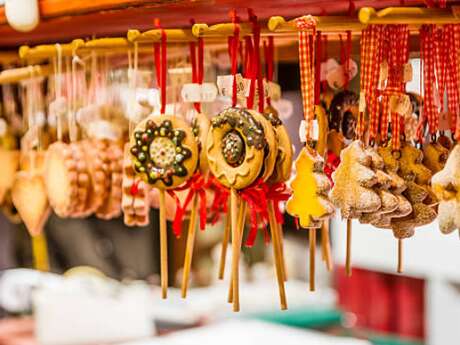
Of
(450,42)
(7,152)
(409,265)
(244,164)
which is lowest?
(409,265)

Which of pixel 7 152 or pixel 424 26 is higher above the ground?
pixel 424 26

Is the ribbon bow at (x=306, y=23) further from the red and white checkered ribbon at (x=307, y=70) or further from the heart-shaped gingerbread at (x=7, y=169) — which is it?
the heart-shaped gingerbread at (x=7, y=169)

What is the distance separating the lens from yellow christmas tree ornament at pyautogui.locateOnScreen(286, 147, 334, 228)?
42.0 inches

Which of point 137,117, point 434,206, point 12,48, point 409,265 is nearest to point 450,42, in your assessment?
point 434,206

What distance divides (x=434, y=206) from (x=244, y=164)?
0.26 meters

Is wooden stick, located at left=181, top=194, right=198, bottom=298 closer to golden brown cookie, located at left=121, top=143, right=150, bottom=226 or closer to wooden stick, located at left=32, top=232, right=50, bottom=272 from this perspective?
golden brown cookie, located at left=121, top=143, right=150, bottom=226

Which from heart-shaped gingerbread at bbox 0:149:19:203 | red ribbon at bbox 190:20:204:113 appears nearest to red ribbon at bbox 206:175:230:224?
red ribbon at bbox 190:20:204:113

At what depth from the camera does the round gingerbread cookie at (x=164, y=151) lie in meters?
1.24

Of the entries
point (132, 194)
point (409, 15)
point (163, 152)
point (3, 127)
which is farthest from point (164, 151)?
point (3, 127)

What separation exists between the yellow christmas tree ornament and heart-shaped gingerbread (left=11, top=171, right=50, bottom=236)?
2.56 feet

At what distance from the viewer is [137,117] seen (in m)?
1.47

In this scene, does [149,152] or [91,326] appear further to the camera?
[91,326]

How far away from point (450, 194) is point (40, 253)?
153 inches

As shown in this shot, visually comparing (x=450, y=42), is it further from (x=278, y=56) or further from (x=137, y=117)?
(x=278, y=56)
